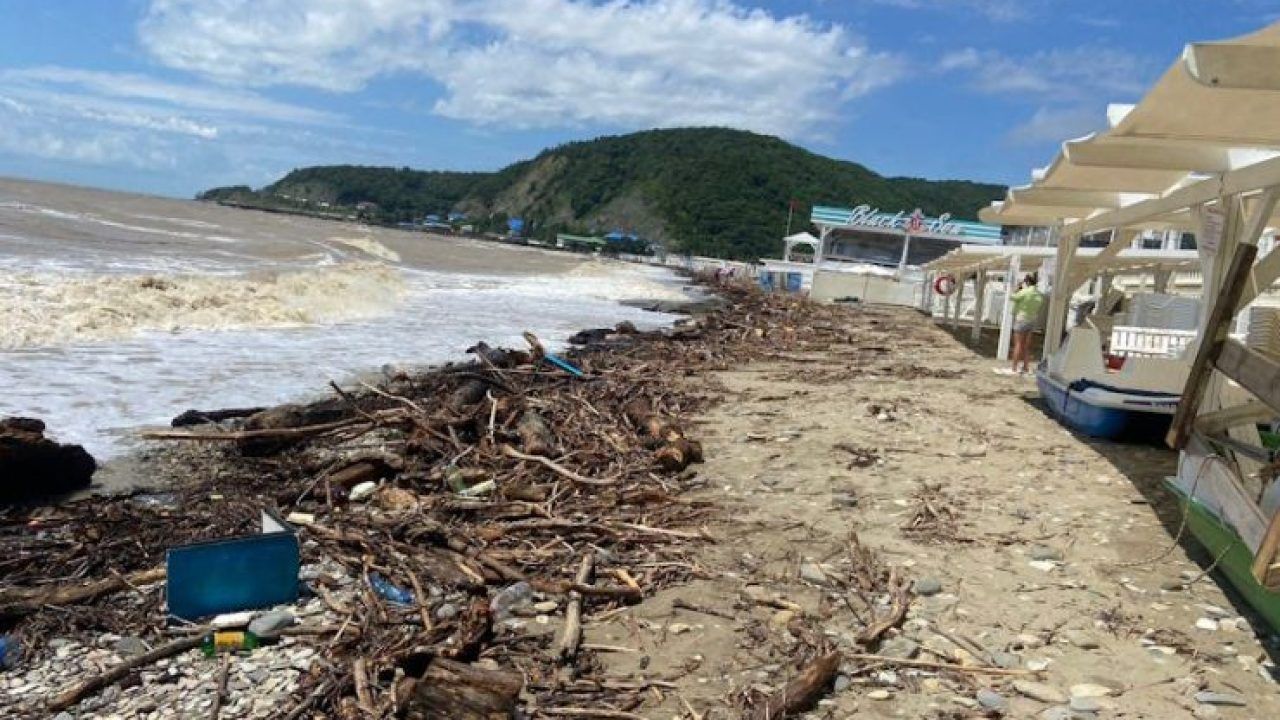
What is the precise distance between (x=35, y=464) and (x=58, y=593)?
2532mm

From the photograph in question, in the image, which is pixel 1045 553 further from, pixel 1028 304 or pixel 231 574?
pixel 1028 304

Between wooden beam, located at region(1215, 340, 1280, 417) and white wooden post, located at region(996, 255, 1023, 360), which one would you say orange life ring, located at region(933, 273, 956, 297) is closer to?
white wooden post, located at region(996, 255, 1023, 360)

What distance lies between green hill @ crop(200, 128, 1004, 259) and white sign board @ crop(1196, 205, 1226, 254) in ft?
407

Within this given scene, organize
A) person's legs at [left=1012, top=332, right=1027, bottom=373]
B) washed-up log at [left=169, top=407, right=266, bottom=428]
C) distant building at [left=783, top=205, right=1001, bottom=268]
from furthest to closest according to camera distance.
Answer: distant building at [left=783, top=205, right=1001, bottom=268] < person's legs at [left=1012, top=332, right=1027, bottom=373] < washed-up log at [left=169, top=407, right=266, bottom=428]

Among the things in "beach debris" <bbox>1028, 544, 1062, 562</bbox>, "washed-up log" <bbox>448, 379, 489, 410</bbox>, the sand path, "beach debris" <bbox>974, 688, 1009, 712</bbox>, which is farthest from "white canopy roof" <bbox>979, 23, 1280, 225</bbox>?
"washed-up log" <bbox>448, 379, 489, 410</bbox>

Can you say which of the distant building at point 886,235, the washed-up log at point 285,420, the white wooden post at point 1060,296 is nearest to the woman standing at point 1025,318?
the white wooden post at point 1060,296

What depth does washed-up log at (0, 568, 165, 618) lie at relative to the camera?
514cm

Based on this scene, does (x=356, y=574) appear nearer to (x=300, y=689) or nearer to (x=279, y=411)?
(x=300, y=689)

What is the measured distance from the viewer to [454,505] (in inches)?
288

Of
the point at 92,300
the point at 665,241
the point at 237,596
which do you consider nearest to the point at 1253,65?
the point at 237,596

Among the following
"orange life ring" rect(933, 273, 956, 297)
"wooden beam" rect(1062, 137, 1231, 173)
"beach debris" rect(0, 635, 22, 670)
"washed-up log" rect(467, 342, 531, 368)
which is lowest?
"beach debris" rect(0, 635, 22, 670)

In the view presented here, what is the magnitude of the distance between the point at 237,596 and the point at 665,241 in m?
142

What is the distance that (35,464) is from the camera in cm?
741

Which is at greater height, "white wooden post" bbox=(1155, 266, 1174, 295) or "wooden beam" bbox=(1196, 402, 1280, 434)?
"white wooden post" bbox=(1155, 266, 1174, 295)
